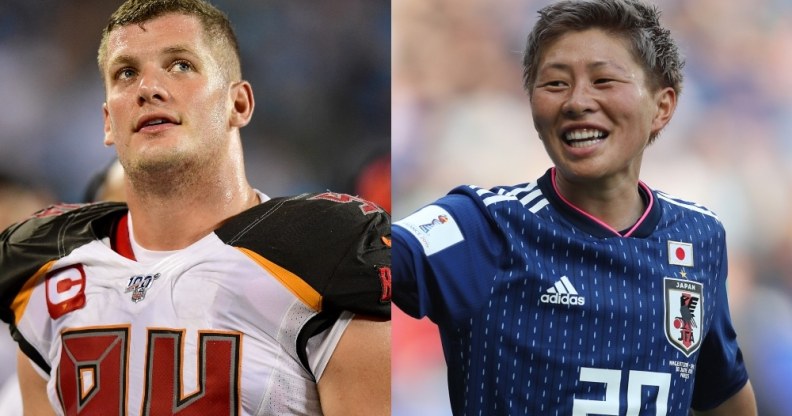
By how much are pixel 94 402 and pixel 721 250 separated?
1.39 meters

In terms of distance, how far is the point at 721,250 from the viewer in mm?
2055

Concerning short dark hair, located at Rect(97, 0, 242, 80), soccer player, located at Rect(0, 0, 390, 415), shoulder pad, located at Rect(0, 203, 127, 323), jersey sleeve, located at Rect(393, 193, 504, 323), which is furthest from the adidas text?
shoulder pad, located at Rect(0, 203, 127, 323)

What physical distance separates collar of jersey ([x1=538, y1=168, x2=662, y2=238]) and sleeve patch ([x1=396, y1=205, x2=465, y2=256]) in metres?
0.25

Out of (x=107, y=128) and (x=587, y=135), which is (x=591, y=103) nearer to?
(x=587, y=135)

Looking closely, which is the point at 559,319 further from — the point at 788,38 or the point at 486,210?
the point at 788,38

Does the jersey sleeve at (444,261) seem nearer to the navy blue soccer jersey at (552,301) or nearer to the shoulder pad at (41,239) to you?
the navy blue soccer jersey at (552,301)

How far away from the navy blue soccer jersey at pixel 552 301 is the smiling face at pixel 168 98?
0.45 m

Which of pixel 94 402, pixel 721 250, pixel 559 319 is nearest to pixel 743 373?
pixel 721 250

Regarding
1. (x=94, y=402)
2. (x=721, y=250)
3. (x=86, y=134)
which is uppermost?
(x=86, y=134)

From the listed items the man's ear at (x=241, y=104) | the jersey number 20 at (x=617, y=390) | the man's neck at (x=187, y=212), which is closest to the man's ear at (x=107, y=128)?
the man's neck at (x=187, y=212)

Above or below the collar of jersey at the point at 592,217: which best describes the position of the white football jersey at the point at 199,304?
below

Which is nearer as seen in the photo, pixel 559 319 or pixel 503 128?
pixel 559 319

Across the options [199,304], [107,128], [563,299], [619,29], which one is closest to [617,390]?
[563,299]

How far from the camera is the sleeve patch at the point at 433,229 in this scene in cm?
185
